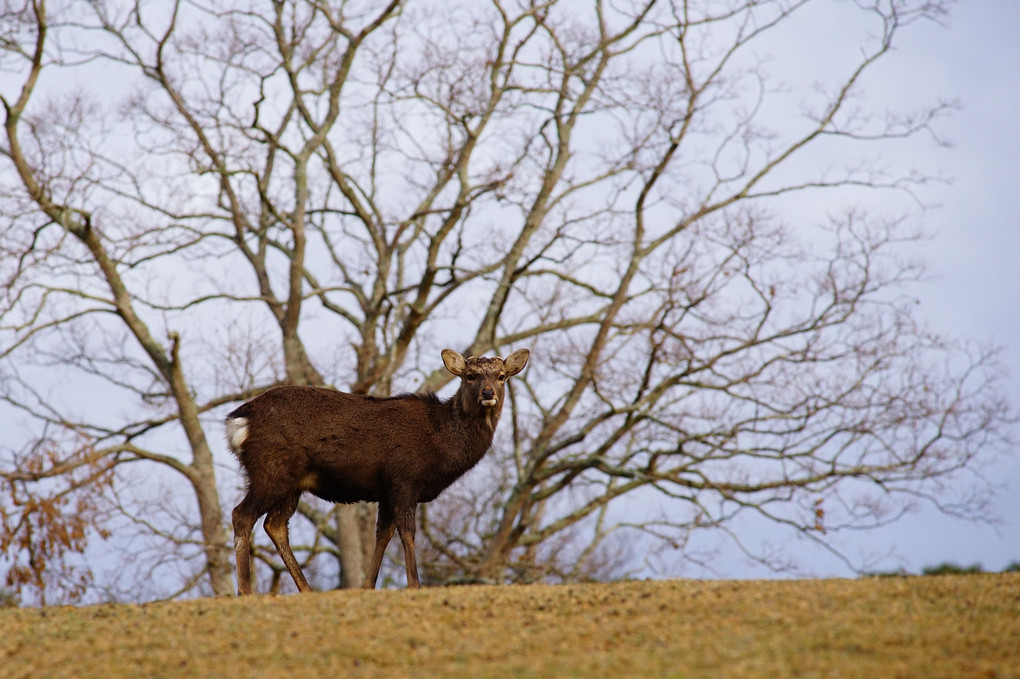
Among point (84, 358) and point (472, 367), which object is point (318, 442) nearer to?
point (472, 367)

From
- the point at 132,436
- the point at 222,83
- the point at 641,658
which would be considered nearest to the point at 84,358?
the point at 132,436

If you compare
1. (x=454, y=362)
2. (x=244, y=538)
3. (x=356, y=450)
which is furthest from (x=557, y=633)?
(x=454, y=362)

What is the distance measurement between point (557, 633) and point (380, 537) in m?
3.52

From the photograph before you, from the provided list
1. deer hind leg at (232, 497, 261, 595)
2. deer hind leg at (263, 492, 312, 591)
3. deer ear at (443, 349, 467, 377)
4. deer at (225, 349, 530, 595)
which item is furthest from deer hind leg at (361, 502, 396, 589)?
deer ear at (443, 349, 467, 377)

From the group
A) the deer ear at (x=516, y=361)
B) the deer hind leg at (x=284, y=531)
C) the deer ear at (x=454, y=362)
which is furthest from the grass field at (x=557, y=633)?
the deer ear at (x=516, y=361)

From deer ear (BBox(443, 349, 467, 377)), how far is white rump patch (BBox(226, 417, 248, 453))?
1997 mm

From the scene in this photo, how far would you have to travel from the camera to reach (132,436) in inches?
756

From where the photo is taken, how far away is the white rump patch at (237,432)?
32.8ft

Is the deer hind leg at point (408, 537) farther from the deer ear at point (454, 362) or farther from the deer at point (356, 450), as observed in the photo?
the deer ear at point (454, 362)

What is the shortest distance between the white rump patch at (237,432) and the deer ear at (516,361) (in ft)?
8.68

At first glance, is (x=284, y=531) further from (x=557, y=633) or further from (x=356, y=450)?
(x=557, y=633)

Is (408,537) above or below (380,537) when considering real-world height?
below

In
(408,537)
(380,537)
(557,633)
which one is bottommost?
(557,633)

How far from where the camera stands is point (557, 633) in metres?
7.11
